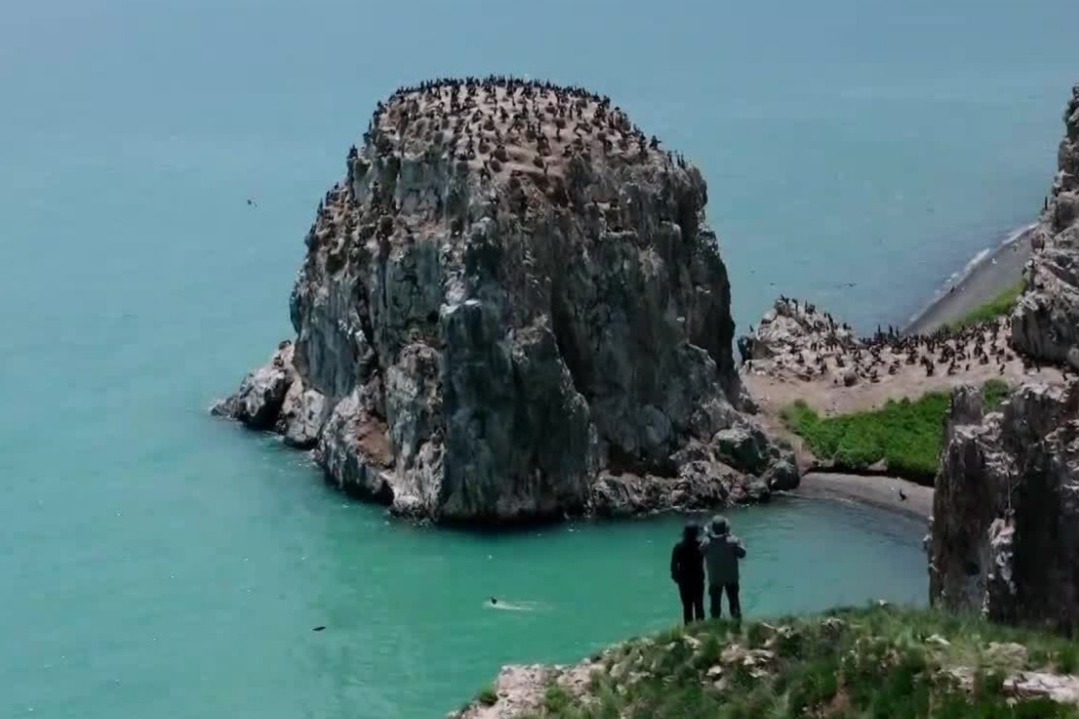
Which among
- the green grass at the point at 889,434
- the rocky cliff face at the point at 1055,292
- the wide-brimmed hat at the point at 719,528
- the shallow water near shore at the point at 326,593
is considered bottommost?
the shallow water near shore at the point at 326,593

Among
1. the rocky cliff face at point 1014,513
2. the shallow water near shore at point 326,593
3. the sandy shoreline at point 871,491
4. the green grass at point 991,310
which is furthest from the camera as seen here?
the green grass at point 991,310

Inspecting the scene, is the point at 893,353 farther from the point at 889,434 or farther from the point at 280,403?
the point at 280,403

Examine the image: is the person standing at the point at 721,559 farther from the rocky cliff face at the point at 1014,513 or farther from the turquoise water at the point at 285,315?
the turquoise water at the point at 285,315

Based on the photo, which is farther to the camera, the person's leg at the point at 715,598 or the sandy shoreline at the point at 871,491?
the sandy shoreline at the point at 871,491

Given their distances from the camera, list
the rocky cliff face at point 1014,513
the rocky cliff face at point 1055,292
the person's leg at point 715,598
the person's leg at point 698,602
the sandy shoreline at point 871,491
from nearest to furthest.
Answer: the person's leg at point 715,598 → the person's leg at point 698,602 → the rocky cliff face at point 1014,513 → the sandy shoreline at point 871,491 → the rocky cliff face at point 1055,292

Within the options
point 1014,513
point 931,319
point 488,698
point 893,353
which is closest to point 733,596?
point 488,698

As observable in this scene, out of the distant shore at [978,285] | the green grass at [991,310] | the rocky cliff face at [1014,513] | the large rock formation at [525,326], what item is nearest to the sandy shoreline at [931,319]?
the distant shore at [978,285]

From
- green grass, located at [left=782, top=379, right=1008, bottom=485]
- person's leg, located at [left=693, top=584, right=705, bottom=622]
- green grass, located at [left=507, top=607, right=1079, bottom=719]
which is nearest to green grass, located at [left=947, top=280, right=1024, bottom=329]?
green grass, located at [left=782, top=379, right=1008, bottom=485]
